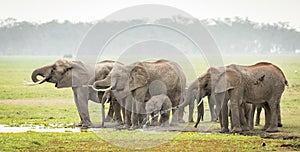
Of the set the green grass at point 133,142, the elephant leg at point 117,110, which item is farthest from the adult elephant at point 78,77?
the green grass at point 133,142

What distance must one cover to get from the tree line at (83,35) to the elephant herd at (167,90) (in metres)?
109

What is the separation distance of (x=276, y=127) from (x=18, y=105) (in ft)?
35.1

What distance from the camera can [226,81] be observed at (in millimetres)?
15828

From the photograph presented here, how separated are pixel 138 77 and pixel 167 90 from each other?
3.12ft

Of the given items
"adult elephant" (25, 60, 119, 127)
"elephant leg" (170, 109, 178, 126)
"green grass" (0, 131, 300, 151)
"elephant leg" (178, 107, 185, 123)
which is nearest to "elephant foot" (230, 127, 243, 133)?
"green grass" (0, 131, 300, 151)

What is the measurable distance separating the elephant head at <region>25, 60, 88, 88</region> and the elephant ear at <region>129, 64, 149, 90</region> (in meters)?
1.68

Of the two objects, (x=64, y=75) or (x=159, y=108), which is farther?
(x=64, y=75)

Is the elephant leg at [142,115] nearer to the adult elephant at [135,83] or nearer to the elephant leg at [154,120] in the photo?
the adult elephant at [135,83]

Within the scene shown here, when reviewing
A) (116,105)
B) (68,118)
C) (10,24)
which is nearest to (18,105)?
(68,118)

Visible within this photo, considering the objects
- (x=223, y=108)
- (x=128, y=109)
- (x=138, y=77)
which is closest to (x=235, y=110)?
(x=223, y=108)

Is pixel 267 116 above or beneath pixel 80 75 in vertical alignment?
beneath

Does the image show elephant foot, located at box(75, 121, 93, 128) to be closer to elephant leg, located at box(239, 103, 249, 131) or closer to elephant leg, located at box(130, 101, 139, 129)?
elephant leg, located at box(130, 101, 139, 129)

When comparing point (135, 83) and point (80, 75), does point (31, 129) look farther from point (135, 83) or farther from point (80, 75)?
point (135, 83)

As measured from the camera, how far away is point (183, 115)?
18672 millimetres
